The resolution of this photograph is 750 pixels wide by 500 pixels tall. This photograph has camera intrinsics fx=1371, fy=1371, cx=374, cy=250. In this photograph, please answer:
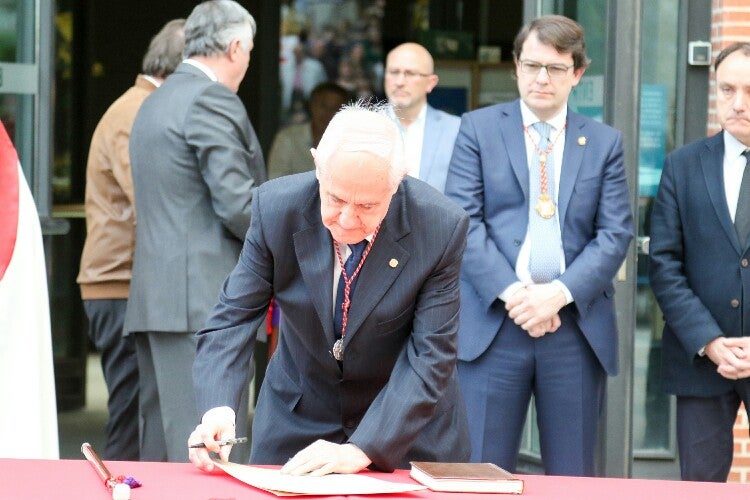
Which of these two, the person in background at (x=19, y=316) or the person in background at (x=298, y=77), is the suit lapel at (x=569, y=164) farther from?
the person in background at (x=298, y=77)

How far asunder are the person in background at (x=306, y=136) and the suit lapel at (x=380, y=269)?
4542 millimetres

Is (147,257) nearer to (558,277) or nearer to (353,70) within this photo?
(558,277)

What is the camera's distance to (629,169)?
5.24 m

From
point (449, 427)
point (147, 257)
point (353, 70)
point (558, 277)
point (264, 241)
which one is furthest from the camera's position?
point (353, 70)

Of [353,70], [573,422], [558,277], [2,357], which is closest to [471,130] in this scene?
[558,277]

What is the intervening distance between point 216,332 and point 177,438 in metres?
1.92

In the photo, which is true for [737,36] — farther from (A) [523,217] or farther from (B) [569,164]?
(A) [523,217]

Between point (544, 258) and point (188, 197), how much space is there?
132 centimetres

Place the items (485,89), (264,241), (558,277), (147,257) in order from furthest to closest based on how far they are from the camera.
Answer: (485,89)
(147,257)
(558,277)
(264,241)

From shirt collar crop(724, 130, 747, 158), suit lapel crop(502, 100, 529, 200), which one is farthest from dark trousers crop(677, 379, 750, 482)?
suit lapel crop(502, 100, 529, 200)

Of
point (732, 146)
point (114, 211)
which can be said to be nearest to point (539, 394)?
point (732, 146)

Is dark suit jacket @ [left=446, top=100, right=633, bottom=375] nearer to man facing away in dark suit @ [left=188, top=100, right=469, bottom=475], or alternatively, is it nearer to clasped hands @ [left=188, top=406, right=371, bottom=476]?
man facing away in dark suit @ [left=188, top=100, right=469, bottom=475]

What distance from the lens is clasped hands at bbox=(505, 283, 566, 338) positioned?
451 centimetres

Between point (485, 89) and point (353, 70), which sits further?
point (353, 70)
